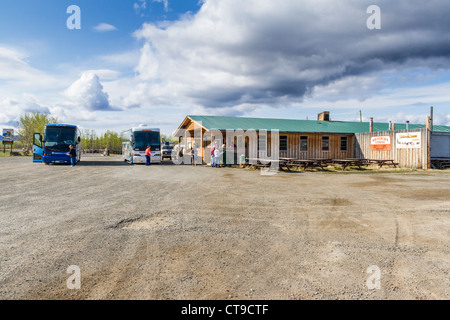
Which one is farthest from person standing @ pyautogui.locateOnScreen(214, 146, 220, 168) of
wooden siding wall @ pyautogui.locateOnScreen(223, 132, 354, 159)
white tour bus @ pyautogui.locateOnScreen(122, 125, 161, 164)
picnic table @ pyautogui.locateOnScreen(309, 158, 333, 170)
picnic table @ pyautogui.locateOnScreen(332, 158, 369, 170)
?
picnic table @ pyautogui.locateOnScreen(332, 158, 369, 170)

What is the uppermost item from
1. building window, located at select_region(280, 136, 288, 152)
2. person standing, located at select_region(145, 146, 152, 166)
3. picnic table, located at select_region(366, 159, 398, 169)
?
building window, located at select_region(280, 136, 288, 152)

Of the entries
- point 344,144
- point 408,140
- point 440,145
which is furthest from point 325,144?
point 440,145

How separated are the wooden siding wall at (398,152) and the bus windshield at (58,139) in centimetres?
2528

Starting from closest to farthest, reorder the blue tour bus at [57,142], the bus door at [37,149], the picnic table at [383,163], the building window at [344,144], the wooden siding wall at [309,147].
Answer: the blue tour bus at [57,142]
the picnic table at [383,163]
the bus door at [37,149]
the wooden siding wall at [309,147]
the building window at [344,144]

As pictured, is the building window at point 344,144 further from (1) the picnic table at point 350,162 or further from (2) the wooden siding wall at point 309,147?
(1) the picnic table at point 350,162

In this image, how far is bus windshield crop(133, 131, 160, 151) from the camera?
2442cm

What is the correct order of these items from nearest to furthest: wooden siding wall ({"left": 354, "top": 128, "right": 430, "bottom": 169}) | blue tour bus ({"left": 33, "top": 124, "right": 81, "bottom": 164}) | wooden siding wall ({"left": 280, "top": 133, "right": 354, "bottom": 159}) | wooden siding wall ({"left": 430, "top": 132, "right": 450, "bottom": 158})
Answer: wooden siding wall ({"left": 354, "top": 128, "right": 430, "bottom": 169}), blue tour bus ({"left": 33, "top": 124, "right": 81, "bottom": 164}), wooden siding wall ({"left": 430, "top": 132, "right": 450, "bottom": 158}), wooden siding wall ({"left": 280, "top": 133, "right": 354, "bottom": 159})

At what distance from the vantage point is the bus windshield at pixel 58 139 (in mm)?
21672

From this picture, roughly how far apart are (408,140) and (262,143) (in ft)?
37.6

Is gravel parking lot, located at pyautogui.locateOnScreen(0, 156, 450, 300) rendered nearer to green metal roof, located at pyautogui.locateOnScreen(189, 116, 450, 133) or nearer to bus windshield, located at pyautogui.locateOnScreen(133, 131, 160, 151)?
bus windshield, located at pyautogui.locateOnScreen(133, 131, 160, 151)

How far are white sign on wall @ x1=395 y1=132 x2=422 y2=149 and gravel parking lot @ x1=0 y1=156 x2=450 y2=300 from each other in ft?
49.8

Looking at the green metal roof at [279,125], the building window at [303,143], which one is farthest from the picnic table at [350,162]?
the green metal roof at [279,125]

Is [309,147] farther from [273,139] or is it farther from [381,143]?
[381,143]

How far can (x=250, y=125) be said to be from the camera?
27062 mm
